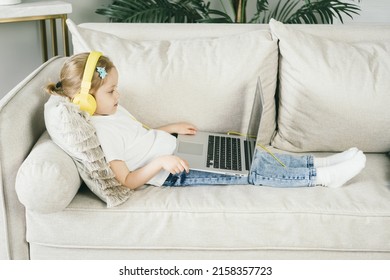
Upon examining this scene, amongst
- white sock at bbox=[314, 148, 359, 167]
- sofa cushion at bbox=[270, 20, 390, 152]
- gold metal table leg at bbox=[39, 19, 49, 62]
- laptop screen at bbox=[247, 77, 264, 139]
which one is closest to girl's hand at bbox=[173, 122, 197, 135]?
laptop screen at bbox=[247, 77, 264, 139]

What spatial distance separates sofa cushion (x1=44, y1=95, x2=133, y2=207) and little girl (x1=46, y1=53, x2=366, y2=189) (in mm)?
51

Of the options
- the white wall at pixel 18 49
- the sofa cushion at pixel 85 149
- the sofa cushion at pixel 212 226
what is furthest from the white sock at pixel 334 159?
the white wall at pixel 18 49

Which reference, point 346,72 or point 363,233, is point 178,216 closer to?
point 363,233

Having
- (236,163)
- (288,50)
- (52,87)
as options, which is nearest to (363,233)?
(236,163)

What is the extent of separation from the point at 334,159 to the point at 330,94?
0.79 feet

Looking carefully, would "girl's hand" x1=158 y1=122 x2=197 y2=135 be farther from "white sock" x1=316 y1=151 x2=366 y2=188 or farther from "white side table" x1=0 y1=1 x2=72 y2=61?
"white side table" x1=0 y1=1 x2=72 y2=61

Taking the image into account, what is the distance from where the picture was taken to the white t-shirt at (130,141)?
1.70 m

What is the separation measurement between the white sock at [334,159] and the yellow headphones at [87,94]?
82 centimetres

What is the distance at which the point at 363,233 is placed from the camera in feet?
5.34

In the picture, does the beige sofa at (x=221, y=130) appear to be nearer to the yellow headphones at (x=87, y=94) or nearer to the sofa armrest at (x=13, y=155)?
the sofa armrest at (x=13, y=155)

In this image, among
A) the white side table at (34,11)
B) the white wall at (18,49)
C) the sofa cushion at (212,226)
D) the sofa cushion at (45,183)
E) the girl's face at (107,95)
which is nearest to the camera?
the sofa cushion at (45,183)

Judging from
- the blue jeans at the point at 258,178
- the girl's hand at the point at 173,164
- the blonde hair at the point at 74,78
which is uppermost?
the blonde hair at the point at 74,78

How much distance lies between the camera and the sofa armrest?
1.60m

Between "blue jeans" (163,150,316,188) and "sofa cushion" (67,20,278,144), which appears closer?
"blue jeans" (163,150,316,188)
